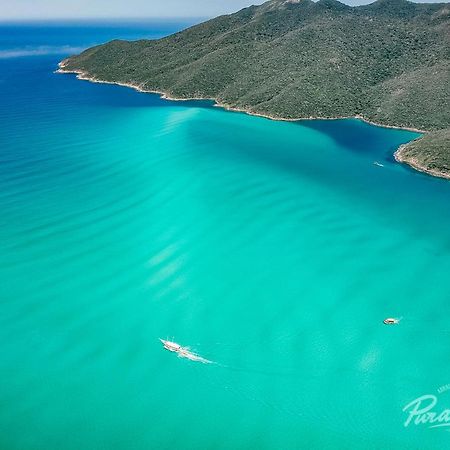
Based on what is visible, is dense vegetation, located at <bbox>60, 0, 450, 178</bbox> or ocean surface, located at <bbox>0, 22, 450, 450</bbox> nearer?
ocean surface, located at <bbox>0, 22, 450, 450</bbox>

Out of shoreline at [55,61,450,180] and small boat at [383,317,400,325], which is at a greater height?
shoreline at [55,61,450,180]

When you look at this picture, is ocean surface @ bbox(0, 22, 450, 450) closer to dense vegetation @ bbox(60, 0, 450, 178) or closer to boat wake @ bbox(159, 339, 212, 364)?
boat wake @ bbox(159, 339, 212, 364)

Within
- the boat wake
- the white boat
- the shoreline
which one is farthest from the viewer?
the shoreline

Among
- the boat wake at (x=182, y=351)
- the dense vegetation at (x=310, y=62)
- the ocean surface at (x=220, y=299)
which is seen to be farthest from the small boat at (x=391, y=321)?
the dense vegetation at (x=310, y=62)

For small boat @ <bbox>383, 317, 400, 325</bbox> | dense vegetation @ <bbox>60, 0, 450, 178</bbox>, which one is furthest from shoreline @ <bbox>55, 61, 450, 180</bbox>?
small boat @ <bbox>383, 317, 400, 325</bbox>

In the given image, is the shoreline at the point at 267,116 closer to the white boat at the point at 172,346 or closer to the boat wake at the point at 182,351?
the boat wake at the point at 182,351

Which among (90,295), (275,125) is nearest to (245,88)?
(275,125)
